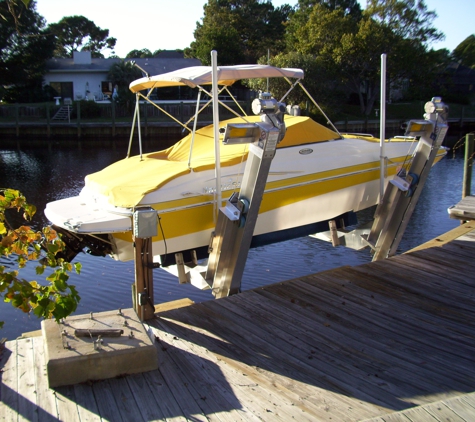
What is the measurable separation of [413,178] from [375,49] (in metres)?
29.1

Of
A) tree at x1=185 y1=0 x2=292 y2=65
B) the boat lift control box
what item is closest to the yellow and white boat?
the boat lift control box

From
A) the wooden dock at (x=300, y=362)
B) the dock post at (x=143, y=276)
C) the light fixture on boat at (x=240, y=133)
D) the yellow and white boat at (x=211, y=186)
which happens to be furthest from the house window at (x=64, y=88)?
the dock post at (x=143, y=276)

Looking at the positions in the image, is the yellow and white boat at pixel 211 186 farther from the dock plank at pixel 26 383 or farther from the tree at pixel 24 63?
the tree at pixel 24 63

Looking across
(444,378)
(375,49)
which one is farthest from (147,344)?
(375,49)

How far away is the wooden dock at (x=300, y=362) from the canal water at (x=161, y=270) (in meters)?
3.45

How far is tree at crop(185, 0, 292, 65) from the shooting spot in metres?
40.9

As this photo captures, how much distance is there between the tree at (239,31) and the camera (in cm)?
4091

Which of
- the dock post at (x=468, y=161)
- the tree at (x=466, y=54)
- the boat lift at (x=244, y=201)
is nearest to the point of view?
the boat lift at (x=244, y=201)

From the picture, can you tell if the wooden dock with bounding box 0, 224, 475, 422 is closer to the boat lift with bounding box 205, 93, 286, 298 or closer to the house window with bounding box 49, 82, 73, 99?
the boat lift with bounding box 205, 93, 286, 298

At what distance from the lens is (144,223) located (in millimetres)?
4590

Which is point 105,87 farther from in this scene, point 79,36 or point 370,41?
point 79,36

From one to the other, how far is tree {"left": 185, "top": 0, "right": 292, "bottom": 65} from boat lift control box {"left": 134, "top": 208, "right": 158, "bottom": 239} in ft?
115

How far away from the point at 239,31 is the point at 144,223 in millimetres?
47291

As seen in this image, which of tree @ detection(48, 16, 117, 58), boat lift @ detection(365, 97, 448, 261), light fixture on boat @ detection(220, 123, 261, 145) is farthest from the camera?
tree @ detection(48, 16, 117, 58)
